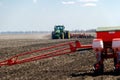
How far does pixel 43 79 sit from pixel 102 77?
224 centimetres

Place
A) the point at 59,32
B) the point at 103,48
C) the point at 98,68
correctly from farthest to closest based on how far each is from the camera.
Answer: the point at 59,32 < the point at 103,48 < the point at 98,68

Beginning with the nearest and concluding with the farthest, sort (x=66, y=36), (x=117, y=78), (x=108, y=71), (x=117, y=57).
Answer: (x=117, y=78) → (x=117, y=57) → (x=108, y=71) → (x=66, y=36)

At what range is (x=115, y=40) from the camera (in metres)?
11.9

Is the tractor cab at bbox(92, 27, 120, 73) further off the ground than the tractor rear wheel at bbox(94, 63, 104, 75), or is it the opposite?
the tractor cab at bbox(92, 27, 120, 73)

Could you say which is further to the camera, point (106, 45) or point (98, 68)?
point (106, 45)

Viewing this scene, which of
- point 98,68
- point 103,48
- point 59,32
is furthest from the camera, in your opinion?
point 59,32

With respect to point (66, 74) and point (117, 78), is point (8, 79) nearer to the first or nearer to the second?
point (66, 74)

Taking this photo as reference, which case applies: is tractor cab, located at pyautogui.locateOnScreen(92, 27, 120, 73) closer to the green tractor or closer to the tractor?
the tractor

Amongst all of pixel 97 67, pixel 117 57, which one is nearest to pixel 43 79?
pixel 97 67

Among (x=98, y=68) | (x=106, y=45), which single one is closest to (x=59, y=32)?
(x=106, y=45)

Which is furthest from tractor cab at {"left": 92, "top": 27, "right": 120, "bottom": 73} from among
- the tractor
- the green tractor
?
the green tractor

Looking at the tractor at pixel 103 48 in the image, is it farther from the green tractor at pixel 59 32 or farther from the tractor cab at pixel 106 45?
the green tractor at pixel 59 32

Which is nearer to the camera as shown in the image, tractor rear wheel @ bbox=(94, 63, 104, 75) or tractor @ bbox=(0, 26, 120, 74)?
tractor @ bbox=(0, 26, 120, 74)

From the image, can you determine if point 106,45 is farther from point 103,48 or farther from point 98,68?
point 98,68
